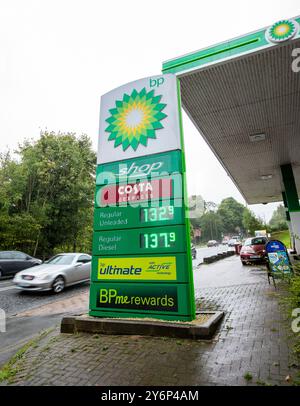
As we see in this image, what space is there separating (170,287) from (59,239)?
75.0 feet

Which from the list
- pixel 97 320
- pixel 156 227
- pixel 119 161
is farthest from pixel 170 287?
pixel 119 161

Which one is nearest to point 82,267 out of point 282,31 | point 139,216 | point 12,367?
point 139,216

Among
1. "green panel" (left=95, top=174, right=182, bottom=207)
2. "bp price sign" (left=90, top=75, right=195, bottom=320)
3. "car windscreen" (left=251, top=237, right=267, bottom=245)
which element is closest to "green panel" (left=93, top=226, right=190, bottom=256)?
"bp price sign" (left=90, top=75, right=195, bottom=320)

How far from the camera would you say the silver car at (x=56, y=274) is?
9.25 metres

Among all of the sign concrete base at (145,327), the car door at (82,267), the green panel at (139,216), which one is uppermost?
the green panel at (139,216)

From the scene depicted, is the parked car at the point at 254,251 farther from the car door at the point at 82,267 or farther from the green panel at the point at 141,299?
the green panel at the point at 141,299

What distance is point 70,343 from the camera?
455cm

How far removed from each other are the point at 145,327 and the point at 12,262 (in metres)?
12.3

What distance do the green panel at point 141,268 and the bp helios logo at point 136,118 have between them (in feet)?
8.40

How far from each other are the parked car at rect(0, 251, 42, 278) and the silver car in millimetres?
4561

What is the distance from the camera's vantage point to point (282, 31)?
6.13 m

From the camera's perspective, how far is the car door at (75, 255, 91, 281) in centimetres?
1103

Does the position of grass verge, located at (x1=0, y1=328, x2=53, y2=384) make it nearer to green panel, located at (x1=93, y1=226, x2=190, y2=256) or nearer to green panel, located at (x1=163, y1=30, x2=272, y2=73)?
green panel, located at (x1=93, y1=226, x2=190, y2=256)

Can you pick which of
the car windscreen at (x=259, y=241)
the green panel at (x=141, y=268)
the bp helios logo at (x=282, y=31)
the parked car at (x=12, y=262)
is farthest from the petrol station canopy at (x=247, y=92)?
the parked car at (x=12, y=262)
